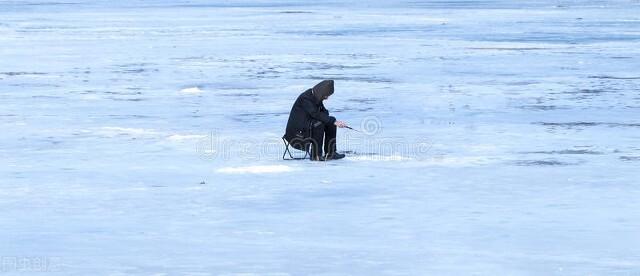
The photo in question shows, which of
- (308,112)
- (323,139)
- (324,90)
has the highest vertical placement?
(324,90)

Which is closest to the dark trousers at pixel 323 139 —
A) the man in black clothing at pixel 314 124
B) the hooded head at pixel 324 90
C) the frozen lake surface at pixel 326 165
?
the man in black clothing at pixel 314 124

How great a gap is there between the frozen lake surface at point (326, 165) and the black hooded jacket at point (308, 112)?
294mm

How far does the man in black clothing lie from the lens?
36.5 feet

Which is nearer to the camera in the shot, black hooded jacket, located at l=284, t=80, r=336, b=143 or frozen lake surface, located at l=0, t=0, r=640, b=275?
frozen lake surface, located at l=0, t=0, r=640, b=275

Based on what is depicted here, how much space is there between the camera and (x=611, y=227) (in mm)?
8414

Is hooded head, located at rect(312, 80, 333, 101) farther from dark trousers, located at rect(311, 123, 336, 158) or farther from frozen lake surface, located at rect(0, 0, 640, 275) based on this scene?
frozen lake surface, located at rect(0, 0, 640, 275)

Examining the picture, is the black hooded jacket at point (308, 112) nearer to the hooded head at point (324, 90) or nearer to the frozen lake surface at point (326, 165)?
the hooded head at point (324, 90)

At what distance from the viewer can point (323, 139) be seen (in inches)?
453

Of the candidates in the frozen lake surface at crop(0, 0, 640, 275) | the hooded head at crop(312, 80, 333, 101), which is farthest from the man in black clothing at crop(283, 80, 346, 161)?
the frozen lake surface at crop(0, 0, 640, 275)

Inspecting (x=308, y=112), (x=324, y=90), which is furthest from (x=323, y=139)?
(x=324, y=90)

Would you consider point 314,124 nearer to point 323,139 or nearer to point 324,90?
point 323,139

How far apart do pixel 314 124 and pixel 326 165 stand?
0.33 meters

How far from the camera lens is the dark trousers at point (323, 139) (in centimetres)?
1133

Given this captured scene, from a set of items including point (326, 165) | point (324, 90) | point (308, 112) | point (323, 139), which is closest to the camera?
point (324, 90)
